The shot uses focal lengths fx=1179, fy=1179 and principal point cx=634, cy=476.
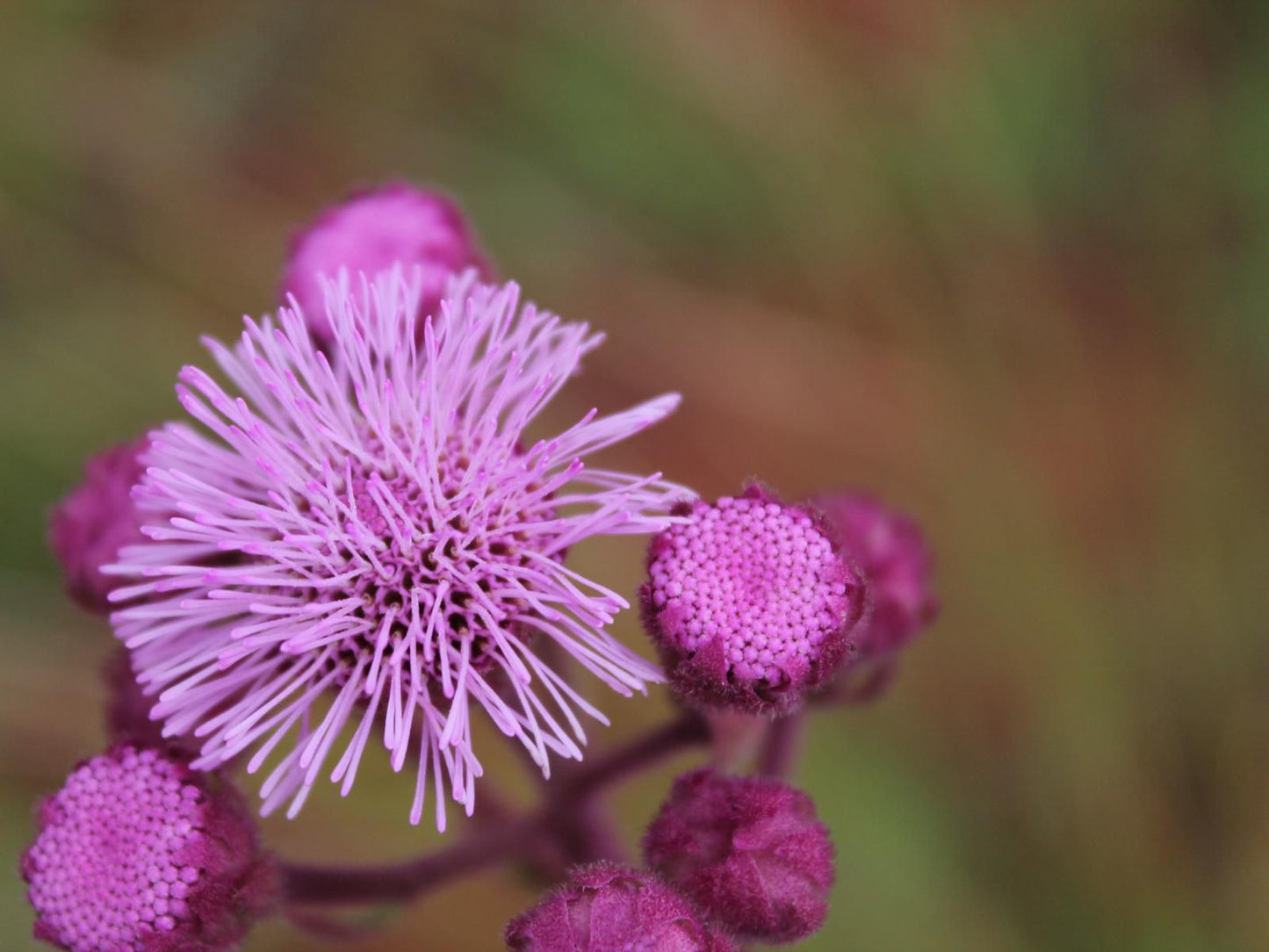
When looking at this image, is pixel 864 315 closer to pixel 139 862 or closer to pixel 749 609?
pixel 749 609

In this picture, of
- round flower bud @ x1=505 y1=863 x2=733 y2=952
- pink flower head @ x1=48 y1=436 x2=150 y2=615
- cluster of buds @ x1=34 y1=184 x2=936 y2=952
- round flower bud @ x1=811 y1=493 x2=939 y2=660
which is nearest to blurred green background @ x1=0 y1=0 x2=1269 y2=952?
round flower bud @ x1=811 y1=493 x2=939 y2=660

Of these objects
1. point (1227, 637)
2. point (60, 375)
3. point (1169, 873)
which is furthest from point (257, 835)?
point (1227, 637)

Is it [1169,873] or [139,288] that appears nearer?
[1169,873]

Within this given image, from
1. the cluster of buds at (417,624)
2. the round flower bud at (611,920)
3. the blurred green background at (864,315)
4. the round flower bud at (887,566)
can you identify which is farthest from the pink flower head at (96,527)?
the blurred green background at (864,315)

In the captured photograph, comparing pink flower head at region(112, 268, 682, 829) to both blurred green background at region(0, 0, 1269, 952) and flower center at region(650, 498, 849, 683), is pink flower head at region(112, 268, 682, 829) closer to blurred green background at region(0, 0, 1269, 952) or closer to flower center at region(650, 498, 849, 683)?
flower center at region(650, 498, 849, 683)

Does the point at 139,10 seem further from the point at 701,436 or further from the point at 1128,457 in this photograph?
the point at 1128,457

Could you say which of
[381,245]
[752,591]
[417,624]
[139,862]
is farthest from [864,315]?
[139,862]
